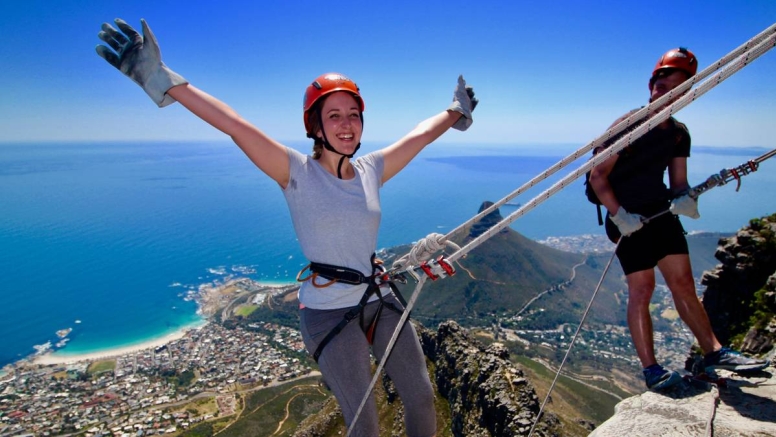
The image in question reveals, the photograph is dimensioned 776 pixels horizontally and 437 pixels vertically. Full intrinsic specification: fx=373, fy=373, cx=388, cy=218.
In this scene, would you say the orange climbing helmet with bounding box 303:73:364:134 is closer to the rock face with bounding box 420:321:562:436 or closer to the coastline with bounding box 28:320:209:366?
the rock face with bounding box 420:321:562:436

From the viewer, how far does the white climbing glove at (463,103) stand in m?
4.77

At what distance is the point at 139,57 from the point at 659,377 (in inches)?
252

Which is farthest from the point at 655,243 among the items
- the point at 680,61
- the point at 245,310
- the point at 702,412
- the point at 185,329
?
the point at 245,310

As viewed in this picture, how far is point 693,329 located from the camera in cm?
471

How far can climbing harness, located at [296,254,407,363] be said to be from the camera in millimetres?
3604

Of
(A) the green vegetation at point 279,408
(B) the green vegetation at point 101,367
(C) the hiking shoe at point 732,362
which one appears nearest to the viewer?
(C) the hiking shoe at point 732,362

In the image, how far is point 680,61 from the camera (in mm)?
4484

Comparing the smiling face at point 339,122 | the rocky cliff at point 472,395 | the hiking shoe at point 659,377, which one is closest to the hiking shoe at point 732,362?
the hiking shoe at point 659,377

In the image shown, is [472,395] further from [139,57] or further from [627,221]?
[139,57]

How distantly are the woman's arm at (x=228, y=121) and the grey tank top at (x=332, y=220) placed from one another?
30 centimetres

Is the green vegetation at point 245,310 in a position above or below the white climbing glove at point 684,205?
above

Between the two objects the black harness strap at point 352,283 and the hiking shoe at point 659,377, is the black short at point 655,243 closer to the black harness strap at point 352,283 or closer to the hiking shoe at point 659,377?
the hiking shoe at point 659,377

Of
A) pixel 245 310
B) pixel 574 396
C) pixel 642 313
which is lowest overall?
pixel 574 396

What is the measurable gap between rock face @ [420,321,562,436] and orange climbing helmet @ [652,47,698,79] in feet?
53.1
